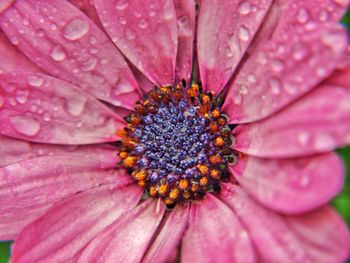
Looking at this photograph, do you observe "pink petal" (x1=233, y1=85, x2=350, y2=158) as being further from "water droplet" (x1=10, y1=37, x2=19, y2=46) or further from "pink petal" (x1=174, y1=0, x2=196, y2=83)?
"water droplet" (x1=10, y1=37, x2=19, y2=46)

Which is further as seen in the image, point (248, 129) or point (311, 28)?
point (248, 129)

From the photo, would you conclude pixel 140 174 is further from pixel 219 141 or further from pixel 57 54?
pixel 57 54

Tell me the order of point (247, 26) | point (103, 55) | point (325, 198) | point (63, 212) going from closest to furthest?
point (325, 198) → point (247, 26) → point (63, 212) → point (103, 55)

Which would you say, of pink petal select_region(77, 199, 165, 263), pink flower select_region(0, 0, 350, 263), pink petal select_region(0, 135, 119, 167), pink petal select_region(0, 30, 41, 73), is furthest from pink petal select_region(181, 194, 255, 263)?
pink petal select_region(0, 30, 41, 73)

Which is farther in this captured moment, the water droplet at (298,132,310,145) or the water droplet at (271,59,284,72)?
the water droplet at (271,59,284,72)

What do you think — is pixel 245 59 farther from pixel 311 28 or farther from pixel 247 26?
pixel 311 28

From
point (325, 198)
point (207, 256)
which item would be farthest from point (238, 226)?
point (325, 198)

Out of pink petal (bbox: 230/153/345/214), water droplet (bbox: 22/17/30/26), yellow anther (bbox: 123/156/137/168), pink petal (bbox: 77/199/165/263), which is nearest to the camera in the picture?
pink petal (bbox: 230/153/345/214)
